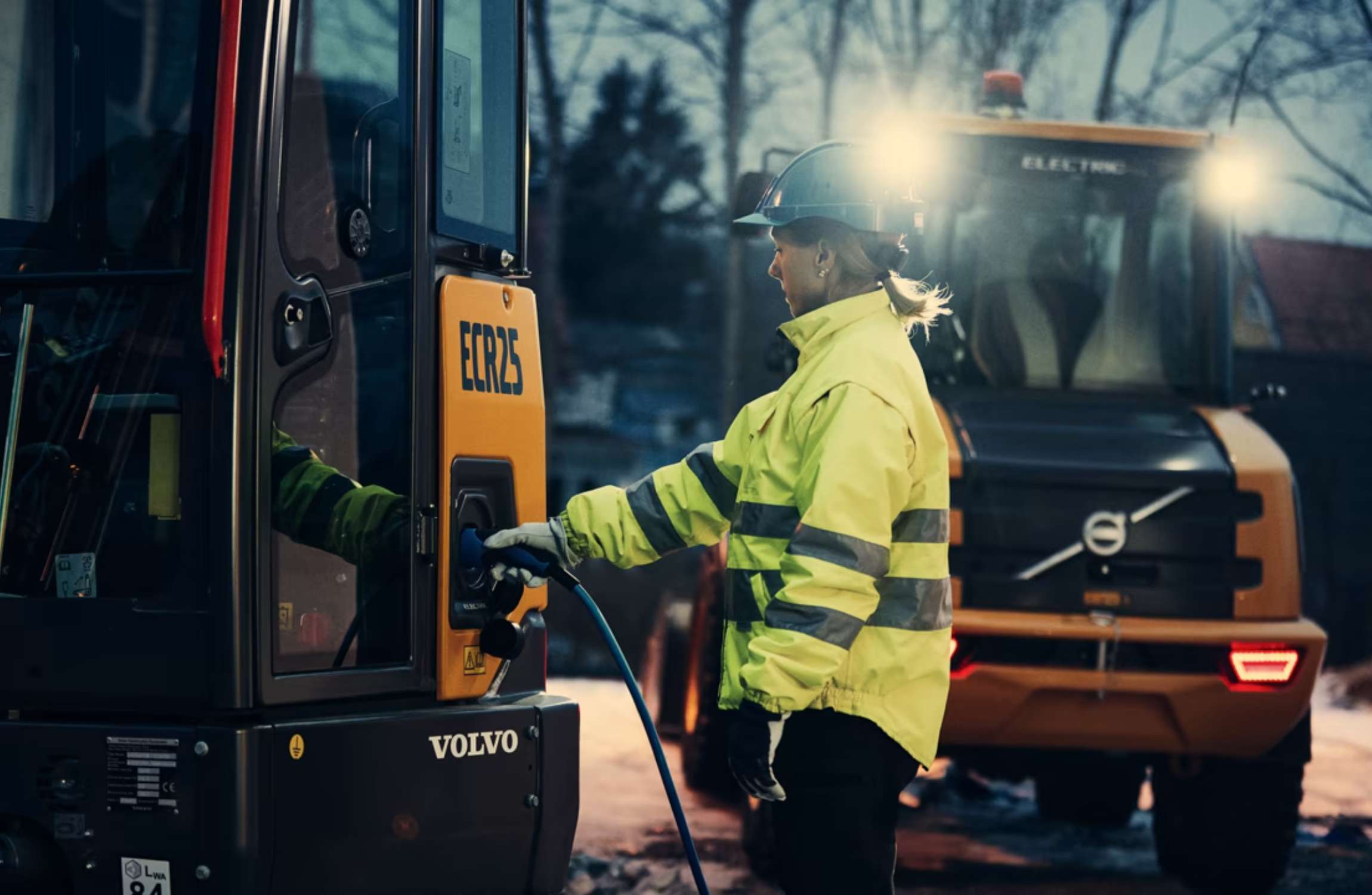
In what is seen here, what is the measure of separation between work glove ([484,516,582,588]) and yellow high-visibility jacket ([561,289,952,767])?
1.61 feet

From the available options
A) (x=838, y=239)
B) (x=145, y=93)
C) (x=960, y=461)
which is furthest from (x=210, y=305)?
(x=960, y=461)

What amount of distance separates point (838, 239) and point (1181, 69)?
22.0m

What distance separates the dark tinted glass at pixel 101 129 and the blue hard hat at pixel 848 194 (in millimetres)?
1282

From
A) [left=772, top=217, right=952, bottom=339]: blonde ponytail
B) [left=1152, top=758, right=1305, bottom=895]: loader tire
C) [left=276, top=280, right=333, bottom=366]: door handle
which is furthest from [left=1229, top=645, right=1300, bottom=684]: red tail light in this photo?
[left=276, top=280, right=333, bottom=366]: door handle

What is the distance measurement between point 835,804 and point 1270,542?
3.83 metres

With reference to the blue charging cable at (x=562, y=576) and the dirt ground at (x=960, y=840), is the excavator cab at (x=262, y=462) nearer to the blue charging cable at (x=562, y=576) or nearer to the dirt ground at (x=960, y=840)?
the blue charging cable at (x=562, y=576)

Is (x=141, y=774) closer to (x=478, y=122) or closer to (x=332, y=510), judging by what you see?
(x=332, y=510)

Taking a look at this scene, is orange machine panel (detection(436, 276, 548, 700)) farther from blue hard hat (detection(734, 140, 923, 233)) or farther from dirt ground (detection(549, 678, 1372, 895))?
dirt ground (detection(549, 678, 1372, 895))

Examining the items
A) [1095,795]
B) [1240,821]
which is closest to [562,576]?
[1240,821]

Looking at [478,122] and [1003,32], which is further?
[1003,32]

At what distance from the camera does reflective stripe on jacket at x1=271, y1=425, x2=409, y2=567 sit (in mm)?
4258

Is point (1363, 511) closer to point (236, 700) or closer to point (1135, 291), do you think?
point (1135, 291)

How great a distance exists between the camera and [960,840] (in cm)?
864

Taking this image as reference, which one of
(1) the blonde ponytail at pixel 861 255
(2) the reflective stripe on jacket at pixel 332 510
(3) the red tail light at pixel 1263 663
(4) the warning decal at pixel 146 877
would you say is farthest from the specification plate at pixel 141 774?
(3) the red tail light at pixel 1263 663
